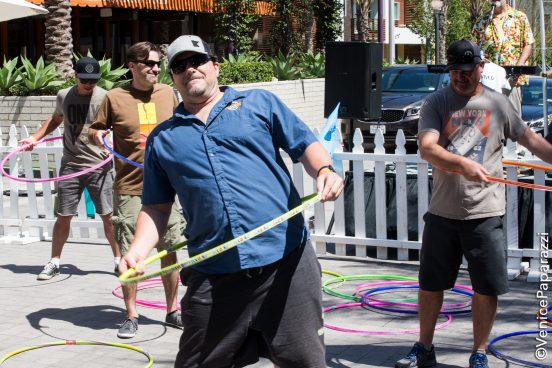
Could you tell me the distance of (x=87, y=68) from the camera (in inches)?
330

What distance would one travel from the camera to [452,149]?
5.55 meters

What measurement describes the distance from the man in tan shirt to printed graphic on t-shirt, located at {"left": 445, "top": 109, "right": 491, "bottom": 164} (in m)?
2.41

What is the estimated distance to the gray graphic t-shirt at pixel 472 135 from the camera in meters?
5.52

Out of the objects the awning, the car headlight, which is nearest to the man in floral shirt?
the car headlight

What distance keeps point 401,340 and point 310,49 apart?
992 inches

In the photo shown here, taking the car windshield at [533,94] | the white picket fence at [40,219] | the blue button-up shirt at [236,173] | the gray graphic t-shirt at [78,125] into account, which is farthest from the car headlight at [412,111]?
the blue button-up shirt at [236,173]

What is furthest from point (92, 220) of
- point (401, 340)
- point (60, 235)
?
point (401, 340)

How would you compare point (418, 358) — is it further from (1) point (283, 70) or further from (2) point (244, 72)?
(1) point (283, 70)

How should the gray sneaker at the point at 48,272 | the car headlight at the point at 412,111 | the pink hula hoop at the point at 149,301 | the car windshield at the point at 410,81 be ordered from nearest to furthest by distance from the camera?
the pink hula hoop at the point at 149,301 → the gray sneaker at the point at 48,272 → the car headlight at the point at 412,111 → the car windshield at the point at 410,81

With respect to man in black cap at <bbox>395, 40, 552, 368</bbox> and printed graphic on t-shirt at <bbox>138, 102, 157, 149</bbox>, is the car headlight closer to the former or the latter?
printed graphic on t-shirt at <bbox>138, 102, 157, 149</bbox>

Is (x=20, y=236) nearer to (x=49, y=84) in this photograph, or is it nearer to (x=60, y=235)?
(x=60, y=235)

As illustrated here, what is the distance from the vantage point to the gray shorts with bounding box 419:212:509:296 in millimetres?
5520

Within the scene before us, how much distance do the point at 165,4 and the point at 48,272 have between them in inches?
774

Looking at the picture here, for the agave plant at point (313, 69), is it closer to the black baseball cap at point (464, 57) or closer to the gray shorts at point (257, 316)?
the black baseball cap at point (464, 57)
